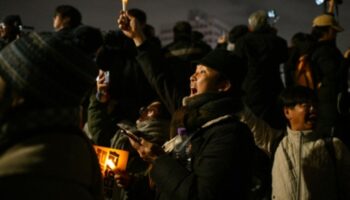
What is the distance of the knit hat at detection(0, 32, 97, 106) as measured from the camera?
74.2 inches

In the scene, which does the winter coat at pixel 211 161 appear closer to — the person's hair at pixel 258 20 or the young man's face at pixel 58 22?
the young man's face at pixel 58 22

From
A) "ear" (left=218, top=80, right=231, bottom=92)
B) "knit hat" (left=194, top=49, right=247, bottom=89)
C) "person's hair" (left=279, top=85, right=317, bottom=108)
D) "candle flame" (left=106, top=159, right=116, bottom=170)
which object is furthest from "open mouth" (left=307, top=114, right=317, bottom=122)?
"candle flame" (left=106, top=159, right=116, bottom=170)

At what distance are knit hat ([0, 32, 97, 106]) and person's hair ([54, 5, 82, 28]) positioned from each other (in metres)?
3.32

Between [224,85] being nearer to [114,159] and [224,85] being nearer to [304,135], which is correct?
[114,159]

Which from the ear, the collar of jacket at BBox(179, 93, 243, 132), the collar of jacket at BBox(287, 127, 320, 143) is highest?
the ear

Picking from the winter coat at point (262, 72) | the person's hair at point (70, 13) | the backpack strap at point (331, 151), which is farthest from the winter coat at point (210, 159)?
the winter coat at point (262, 72)

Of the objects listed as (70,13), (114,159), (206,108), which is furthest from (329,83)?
(114,159)

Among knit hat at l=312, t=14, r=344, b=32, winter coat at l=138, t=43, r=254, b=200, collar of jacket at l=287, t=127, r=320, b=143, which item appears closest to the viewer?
winter coat at l=138, t=43, r=254, b=200

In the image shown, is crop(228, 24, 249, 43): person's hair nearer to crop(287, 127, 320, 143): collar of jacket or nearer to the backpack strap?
crop(287, 127, 320, 143): collar of jacket

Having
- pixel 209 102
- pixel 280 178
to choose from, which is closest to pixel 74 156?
pixel 209 102

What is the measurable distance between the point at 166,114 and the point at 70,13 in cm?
164

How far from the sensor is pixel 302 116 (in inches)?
175

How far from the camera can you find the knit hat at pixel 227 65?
3.39 metres

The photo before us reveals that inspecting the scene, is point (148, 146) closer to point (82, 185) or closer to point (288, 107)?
point (82, 185)
